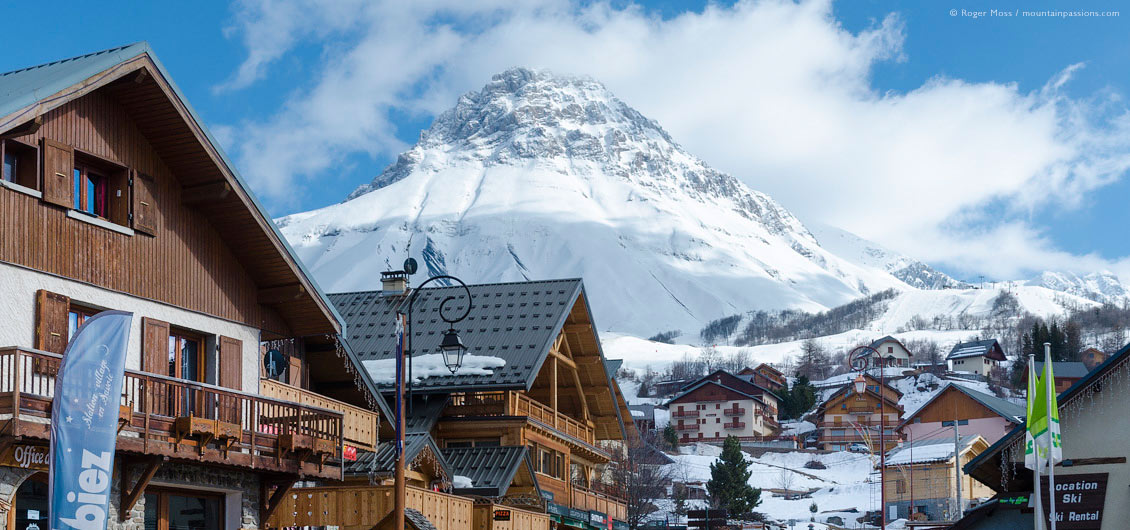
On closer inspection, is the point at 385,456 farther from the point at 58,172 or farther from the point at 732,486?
the point at 732,486

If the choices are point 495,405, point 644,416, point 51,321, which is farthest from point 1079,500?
Result: point 644,416

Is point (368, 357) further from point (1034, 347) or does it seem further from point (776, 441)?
point (1034, 347)

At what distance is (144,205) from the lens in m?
24.3

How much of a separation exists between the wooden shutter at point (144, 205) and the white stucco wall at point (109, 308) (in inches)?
48.9

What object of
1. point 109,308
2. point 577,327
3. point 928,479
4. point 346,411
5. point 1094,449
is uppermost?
point 577,327

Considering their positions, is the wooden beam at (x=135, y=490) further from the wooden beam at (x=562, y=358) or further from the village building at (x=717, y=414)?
the village building at (x=717, y=414)

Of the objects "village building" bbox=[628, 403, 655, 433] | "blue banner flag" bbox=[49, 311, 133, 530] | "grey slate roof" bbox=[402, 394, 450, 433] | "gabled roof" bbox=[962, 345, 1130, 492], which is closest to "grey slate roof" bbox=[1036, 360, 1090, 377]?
"village building" bbox=[628, 403, 655, 433]

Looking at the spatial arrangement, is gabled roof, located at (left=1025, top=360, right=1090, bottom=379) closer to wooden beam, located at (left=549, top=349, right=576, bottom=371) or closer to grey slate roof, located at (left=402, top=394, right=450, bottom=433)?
wooden beam, located at (left=549, top=349, right=576, bottom=371)

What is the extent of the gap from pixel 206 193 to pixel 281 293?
2.96 meters

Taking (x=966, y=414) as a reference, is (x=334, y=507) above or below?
below

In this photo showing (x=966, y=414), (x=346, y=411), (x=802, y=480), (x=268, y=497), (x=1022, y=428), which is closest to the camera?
(x=268, y=497)

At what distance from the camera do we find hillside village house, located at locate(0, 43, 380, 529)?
21281 mm

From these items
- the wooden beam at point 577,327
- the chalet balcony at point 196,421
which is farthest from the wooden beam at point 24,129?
the wooden beam at point 577,327

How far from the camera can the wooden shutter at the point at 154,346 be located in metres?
24.0
